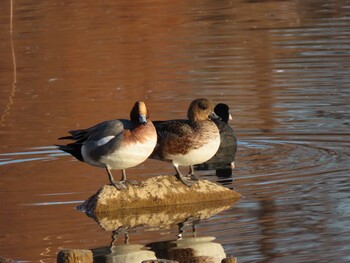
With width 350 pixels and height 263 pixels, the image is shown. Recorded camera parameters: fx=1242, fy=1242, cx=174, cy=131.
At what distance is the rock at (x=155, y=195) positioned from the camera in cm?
1129

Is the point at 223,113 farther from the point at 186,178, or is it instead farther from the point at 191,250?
the point at 191,250

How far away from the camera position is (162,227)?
1056 cm

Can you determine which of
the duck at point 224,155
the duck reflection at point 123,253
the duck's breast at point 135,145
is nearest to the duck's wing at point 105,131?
the duck's breast at point 135,145

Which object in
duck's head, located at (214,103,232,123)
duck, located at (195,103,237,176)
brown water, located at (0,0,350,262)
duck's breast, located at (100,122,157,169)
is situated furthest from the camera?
duck's head, located at (214,103,232,123)

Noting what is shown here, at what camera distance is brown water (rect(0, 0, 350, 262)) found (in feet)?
33.7

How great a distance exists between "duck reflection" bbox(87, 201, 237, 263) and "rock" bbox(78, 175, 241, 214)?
3.3 inches

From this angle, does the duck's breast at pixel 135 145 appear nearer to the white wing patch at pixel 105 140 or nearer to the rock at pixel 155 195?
the white wing patch at pixel 105 140

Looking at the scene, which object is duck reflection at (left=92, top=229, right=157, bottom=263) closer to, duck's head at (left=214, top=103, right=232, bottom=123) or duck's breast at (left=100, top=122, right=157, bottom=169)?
duck's breast at (left=100, top=122, right=157, bottom=169)

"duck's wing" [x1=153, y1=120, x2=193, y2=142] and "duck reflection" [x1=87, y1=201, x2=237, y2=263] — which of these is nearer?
"duck reflection" [x1=87, y1=201, x2=237, y2=263]

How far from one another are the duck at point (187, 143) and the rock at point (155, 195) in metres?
0.09

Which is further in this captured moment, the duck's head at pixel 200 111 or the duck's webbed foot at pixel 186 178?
the duck's head at pixel 200 111

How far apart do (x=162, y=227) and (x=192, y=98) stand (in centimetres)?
708

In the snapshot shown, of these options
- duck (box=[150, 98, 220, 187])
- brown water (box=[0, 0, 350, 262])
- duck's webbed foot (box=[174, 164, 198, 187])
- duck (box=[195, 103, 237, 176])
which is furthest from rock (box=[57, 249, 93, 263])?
duck (box=[195, 103, 237, 176])

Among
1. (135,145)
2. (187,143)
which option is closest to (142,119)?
(135,145)
